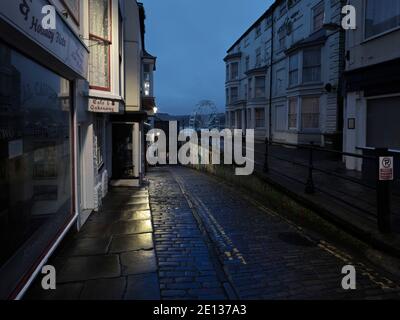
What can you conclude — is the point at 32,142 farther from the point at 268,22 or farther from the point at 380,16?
the point at 268,22

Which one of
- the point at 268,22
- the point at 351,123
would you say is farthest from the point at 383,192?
the point at 268,22

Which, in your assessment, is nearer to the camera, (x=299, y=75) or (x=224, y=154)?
(x=224, y=154)

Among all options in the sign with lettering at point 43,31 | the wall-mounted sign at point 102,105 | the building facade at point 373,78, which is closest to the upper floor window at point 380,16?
the building facade at point 373,78

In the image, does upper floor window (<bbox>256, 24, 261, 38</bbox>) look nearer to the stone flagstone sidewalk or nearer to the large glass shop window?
the stone flagstone sidewalk

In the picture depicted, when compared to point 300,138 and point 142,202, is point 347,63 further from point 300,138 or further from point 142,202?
point 300,138

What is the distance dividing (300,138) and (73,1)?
1974cm

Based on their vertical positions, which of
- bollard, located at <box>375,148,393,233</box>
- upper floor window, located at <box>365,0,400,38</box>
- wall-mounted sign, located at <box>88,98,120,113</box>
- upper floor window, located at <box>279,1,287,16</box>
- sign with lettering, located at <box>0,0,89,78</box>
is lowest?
bollard, located at <box>375,148,393,233</box>

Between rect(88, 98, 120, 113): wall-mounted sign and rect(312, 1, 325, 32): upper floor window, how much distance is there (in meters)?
18.0

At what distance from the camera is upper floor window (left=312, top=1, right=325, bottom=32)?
2325 centimetres

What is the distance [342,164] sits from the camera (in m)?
14.3

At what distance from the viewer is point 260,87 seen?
3459 centimetres

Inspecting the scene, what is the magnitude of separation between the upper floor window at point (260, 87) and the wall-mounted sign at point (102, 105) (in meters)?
26.0

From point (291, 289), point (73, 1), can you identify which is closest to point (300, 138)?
point (73, 1)

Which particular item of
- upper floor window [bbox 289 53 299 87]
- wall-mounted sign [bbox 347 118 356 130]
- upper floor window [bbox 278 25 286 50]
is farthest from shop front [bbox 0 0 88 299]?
upper floor window [bbox 278 25 286 50]
